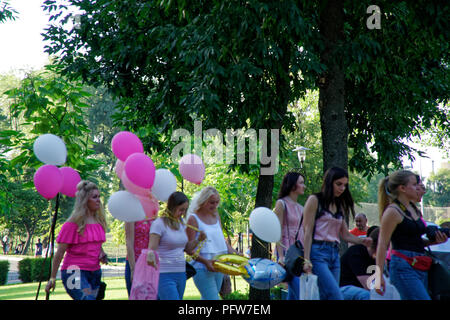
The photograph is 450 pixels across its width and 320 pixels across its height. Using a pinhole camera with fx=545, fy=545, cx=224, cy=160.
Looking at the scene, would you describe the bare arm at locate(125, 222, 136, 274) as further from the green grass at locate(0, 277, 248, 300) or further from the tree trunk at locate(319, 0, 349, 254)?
the green grass at locate(0, 277, 248, 300)

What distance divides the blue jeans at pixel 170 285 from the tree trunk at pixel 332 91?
4.17 m

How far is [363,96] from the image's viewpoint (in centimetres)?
1180

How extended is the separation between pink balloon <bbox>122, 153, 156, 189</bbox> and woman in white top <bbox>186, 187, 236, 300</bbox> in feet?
2.01

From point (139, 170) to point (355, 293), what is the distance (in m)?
2.65

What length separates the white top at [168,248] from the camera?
18.1 ft

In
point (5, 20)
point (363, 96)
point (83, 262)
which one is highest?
point (5, 20)

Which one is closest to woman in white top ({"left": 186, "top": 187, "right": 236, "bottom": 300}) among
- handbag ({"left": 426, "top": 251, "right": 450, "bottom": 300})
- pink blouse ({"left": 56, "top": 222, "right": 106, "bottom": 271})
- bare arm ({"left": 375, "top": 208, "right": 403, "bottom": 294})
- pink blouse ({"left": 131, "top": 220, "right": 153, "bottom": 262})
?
pink blouse ({"left": 131, "top": 220, "right": 153, "bottom": 262})

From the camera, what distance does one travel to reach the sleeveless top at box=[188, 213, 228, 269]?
19.4 ft

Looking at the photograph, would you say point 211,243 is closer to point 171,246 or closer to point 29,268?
point 171,246

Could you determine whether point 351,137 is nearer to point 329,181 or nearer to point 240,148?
point 240,148

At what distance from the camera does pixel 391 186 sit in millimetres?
4969

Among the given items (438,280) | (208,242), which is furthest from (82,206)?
(438,280)

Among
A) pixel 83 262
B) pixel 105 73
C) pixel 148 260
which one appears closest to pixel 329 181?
pixel 148 260

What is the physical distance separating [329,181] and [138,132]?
814 cm
